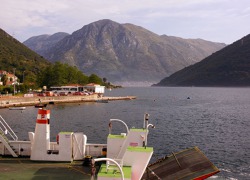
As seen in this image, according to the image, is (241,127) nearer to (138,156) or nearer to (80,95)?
(138,156)

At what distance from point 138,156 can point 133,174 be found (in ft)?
3.29

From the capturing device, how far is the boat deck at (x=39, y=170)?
779 inches

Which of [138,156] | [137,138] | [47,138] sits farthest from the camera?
[47,138]

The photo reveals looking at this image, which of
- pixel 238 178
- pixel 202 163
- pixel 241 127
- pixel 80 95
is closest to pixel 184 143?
pixel 238 178

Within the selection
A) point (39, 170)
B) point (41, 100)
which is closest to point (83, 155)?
point (39, 170)

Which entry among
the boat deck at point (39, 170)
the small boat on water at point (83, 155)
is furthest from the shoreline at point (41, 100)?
the boat deck at point (39, 170)

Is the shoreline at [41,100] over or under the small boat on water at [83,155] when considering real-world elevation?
under

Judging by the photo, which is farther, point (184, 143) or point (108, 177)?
point (184, 143)

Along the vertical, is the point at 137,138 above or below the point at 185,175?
above

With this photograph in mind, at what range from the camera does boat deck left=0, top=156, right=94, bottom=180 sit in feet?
65.0

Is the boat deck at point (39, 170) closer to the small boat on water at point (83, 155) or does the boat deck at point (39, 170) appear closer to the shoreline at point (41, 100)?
the small boat on water at point (83, 155)

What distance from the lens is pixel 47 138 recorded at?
75.2 feet

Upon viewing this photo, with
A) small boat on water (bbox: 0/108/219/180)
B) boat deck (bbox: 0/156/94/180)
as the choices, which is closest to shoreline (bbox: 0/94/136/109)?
small boat on water (bbox: 0/108/219/180)

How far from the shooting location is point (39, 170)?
2088 cm
